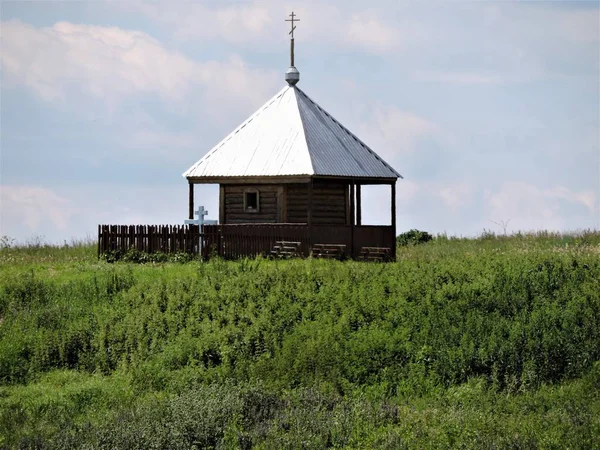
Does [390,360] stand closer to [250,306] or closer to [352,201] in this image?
[250,306]

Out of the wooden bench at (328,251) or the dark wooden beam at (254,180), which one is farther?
the dark wooden beam at (254,180)

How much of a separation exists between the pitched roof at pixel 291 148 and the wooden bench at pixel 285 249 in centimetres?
230

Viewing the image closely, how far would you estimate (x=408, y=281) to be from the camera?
68.8 feet

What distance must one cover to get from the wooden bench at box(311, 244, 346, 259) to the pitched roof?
7.94ft

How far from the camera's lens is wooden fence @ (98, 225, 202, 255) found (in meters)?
31.7

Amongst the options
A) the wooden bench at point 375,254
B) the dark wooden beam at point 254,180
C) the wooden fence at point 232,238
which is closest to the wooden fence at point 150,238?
the wooden fence at point 232,238

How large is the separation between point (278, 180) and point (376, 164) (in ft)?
13.8

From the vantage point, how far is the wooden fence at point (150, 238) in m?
31.7

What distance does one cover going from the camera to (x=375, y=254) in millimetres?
30359

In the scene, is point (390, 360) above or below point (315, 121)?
below

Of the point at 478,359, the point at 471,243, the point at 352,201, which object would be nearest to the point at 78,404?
the point at 478,359

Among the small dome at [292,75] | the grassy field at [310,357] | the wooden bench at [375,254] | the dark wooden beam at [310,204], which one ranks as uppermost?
the small dome at [292,75]

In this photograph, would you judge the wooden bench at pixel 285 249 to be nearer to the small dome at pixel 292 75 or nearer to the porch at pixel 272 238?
the porch at pixel 272 238

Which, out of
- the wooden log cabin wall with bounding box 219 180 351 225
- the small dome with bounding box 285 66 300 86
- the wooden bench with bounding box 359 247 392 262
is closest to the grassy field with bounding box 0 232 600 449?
the wooden bench with bounding box 359 247 392 262
